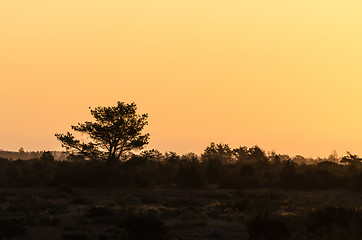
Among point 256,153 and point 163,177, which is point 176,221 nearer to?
point 163,177

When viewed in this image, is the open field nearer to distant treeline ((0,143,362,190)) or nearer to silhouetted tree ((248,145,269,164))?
distant treeline ((0,143,362,190))

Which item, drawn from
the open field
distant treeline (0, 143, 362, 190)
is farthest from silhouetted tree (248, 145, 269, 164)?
the open field

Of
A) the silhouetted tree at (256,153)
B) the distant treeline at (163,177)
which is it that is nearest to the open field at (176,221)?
the distant treeline at (163,177)

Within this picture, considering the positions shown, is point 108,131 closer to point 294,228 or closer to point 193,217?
point 193,217

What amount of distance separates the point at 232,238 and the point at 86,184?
132 feet

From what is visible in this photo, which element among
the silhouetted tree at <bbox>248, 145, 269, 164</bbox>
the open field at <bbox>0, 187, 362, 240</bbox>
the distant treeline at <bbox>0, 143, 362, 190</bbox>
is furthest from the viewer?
the silhouetted tree at <bbox>248, 145, 269, 164</bbox>

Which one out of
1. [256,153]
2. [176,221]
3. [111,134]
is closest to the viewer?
[176,221]

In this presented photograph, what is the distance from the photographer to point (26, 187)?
68.8 meters

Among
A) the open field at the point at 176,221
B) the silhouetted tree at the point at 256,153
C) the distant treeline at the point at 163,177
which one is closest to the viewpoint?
the open field at the point at 176,221

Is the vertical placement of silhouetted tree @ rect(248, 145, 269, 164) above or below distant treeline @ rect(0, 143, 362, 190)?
above

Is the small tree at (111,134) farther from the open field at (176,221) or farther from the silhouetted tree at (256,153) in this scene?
the silhouetted tree at (256,153)

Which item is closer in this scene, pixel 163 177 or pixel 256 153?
pixel 163 177

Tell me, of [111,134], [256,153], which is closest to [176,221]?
[111,134]

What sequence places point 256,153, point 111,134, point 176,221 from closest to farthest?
1. point 176,221
2. point 111,134
3. point 256,153
